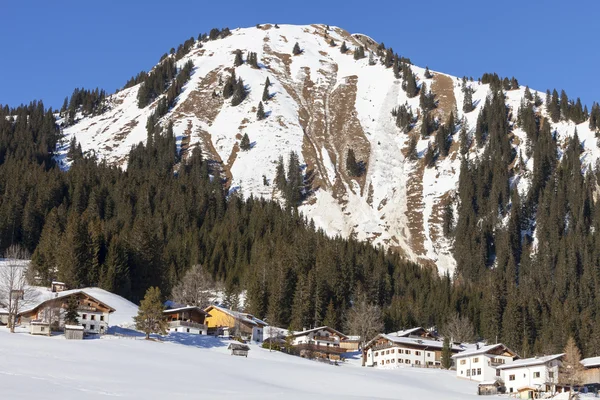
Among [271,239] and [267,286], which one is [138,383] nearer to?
[267,286]

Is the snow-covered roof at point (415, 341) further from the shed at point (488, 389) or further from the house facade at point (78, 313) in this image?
the house facade at point (78, 313)

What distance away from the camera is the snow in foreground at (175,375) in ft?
147

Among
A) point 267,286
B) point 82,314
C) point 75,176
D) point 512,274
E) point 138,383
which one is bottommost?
point 138,383

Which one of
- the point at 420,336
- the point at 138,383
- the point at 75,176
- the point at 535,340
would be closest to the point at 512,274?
the point at 535,340

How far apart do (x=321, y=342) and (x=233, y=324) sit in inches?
471

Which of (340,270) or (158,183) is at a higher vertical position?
(158,183)

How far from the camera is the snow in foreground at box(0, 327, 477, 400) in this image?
44.8m

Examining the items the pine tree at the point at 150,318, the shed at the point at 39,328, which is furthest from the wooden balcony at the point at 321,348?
the shed at the point at 39,328

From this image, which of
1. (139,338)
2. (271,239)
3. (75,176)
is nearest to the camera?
(139,338)

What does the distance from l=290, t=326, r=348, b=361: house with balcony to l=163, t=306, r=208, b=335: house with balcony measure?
1171 cm

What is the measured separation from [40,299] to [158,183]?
8005cm

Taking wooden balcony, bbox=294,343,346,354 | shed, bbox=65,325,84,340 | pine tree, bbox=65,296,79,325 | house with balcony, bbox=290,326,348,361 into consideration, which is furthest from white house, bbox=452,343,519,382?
pine tree, bbox=65,296,79,325

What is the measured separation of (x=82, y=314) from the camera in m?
84.9

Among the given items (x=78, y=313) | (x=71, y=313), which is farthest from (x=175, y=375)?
(x=78, y=313)
